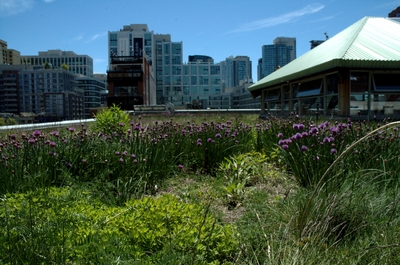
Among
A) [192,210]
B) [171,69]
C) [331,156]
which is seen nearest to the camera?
[192,210]

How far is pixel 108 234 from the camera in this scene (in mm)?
2203

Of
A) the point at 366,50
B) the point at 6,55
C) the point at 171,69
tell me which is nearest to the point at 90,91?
the point at 171,69

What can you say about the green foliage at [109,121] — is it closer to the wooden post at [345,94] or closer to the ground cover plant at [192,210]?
the ground cover plant at [192,210]

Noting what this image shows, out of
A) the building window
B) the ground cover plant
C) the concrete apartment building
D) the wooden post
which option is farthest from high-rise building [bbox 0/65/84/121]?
the ground cover plant

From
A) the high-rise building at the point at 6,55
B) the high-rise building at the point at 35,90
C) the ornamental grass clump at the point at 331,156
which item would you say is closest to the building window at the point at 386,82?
the ornamental grass clump at the point at 331,156

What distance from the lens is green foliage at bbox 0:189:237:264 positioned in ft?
6.40

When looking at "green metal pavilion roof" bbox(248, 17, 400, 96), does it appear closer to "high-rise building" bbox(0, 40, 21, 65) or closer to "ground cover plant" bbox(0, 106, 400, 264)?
"ground cover plant" bbox(0, 106, 400, 264)

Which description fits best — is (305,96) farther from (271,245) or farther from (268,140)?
(271,245)

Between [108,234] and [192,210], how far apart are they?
0.69 m

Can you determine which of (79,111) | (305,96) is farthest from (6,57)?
(305,96)

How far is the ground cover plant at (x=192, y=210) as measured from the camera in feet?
6.84

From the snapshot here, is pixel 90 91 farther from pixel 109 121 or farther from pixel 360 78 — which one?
pixel 109 121

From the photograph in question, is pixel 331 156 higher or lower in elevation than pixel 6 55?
lower

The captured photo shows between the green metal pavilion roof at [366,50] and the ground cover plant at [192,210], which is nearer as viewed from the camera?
the ground cover plant at [192,210]
